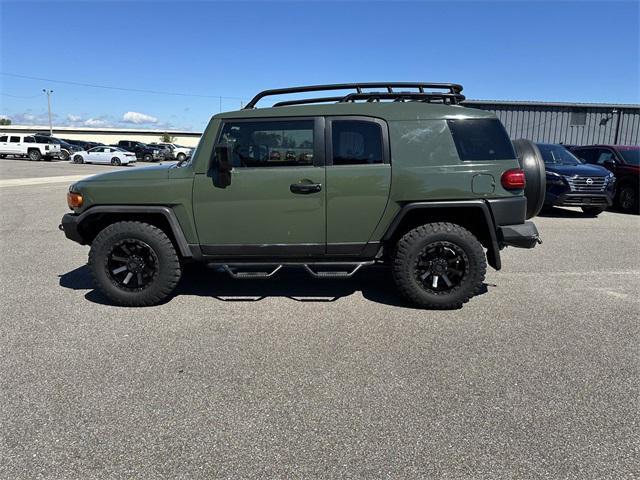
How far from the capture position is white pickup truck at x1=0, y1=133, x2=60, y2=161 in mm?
34812

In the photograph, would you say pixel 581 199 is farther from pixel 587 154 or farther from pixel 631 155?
pixel 587 154

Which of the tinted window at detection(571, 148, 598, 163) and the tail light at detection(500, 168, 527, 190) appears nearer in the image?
the tail light at detection(500, 168, 527, 190)

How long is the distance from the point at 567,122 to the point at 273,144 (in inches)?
808

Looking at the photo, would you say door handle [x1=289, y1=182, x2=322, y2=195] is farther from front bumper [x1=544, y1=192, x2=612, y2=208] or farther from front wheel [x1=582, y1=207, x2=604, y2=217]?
front wheel [x1=582, y1=207, x2=604, y2=217]

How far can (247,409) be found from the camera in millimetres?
2730

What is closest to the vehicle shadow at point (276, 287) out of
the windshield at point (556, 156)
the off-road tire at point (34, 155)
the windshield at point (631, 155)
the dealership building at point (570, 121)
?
the windshield at point (556, 156)

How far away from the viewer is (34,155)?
35.0 m

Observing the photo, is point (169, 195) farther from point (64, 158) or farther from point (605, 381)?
point (64, 158)

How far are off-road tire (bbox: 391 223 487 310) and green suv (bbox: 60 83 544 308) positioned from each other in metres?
0.01

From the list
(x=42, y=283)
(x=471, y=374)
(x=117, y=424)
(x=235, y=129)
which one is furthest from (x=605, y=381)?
(x=42, y=283)

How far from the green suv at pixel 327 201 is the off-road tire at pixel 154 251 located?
0.01m

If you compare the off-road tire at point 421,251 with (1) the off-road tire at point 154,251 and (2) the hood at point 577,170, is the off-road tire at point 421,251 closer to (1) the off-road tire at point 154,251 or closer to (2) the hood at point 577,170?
(1) the off-road tire at point 154,251

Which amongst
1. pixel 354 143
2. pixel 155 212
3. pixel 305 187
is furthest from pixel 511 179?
pixel 155 212

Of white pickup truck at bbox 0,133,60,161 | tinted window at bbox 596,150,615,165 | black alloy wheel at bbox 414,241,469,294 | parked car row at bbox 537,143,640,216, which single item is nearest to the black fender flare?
black alloy wheel at bbox 414,241,469,294
